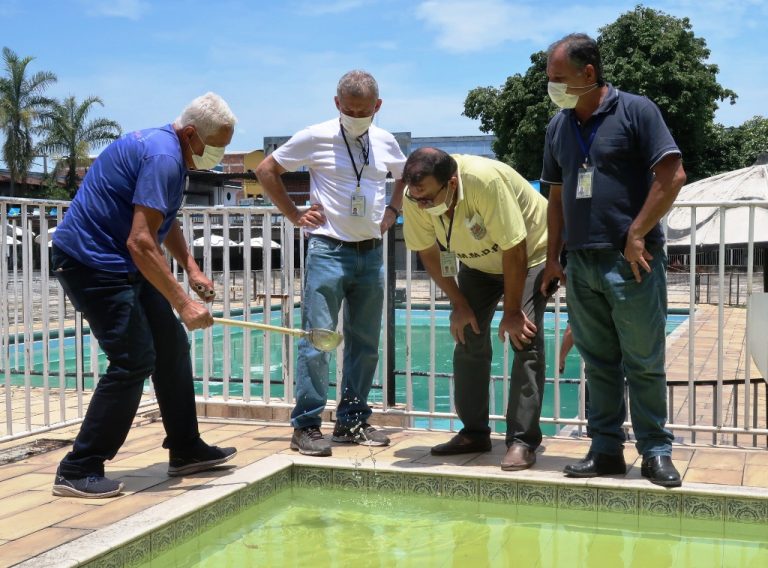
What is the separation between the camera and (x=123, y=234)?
3.27 meters

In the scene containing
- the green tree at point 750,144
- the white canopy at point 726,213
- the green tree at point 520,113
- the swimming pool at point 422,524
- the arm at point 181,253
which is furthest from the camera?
the green tree at point 750,144

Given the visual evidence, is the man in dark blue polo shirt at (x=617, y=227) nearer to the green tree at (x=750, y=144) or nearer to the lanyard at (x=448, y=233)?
the lanyard at (x=448, y=233)

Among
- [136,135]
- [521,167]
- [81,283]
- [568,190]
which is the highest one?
[521,167]

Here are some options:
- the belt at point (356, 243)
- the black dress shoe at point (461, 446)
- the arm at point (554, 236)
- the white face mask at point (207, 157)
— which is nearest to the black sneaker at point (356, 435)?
the black dress shoe at point (461, 446)

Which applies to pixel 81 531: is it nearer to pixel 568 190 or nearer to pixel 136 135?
pixel 136 135

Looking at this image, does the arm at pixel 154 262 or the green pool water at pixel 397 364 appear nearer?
the arm at pixel 154 262

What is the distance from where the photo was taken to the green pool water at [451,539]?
2.86m

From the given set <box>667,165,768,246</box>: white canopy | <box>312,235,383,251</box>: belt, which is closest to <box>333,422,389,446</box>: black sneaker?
<box>312,235,383,251</box>: belt

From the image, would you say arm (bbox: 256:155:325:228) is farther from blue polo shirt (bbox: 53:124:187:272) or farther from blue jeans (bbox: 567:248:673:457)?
blue jeans (bbox: 567:248:673:457)

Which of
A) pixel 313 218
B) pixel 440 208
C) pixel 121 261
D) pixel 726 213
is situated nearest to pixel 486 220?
pixel 440 208

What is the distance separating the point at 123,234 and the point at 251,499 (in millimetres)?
1184

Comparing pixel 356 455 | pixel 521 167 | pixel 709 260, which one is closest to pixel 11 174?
pixel 521 167

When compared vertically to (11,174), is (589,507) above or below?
below

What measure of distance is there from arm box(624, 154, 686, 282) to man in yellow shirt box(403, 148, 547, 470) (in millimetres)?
497
